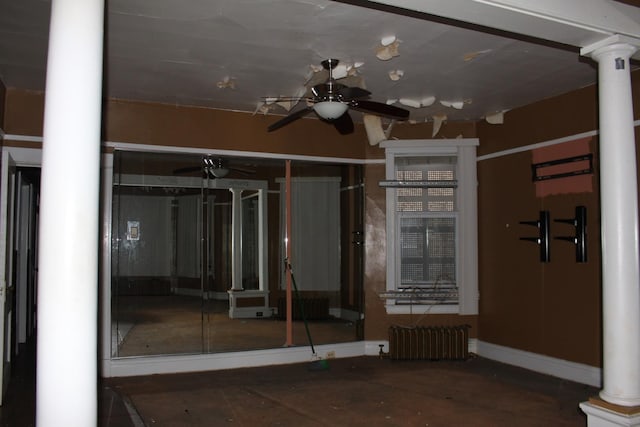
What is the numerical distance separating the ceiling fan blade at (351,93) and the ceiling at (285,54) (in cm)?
34

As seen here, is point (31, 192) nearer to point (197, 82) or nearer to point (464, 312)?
point (197, 82)

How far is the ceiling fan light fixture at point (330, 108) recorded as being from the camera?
4.12 meters

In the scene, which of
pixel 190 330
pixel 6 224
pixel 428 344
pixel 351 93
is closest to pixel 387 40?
pixel 351 93

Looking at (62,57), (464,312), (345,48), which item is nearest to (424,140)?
(464,312)

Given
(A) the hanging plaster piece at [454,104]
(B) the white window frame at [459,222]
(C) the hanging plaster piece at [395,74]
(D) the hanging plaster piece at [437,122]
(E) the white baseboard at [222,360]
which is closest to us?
(C) the hanging plaster piece at [395,74]

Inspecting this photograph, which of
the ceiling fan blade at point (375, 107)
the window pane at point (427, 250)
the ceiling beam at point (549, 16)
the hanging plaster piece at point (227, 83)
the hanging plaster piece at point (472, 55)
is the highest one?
the hanging plaster piece at point (472, 55)

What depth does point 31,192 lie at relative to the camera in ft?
23.2

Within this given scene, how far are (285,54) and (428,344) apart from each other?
3.64 m

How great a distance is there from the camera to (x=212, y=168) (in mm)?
6051

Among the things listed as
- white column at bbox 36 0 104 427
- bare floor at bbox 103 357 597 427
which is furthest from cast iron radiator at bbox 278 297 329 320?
white column at bbox 36 0 104 427

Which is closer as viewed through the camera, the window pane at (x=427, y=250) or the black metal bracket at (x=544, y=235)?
the black metal bracket at (x=544, y=235)

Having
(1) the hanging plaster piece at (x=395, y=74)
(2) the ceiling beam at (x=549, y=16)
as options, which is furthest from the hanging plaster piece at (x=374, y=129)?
(2) the ceiling beam at (x=549, y=16)

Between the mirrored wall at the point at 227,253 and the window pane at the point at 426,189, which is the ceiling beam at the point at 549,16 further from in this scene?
the mirrored wall at the point at 227,253

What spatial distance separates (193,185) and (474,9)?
3.93 metres
